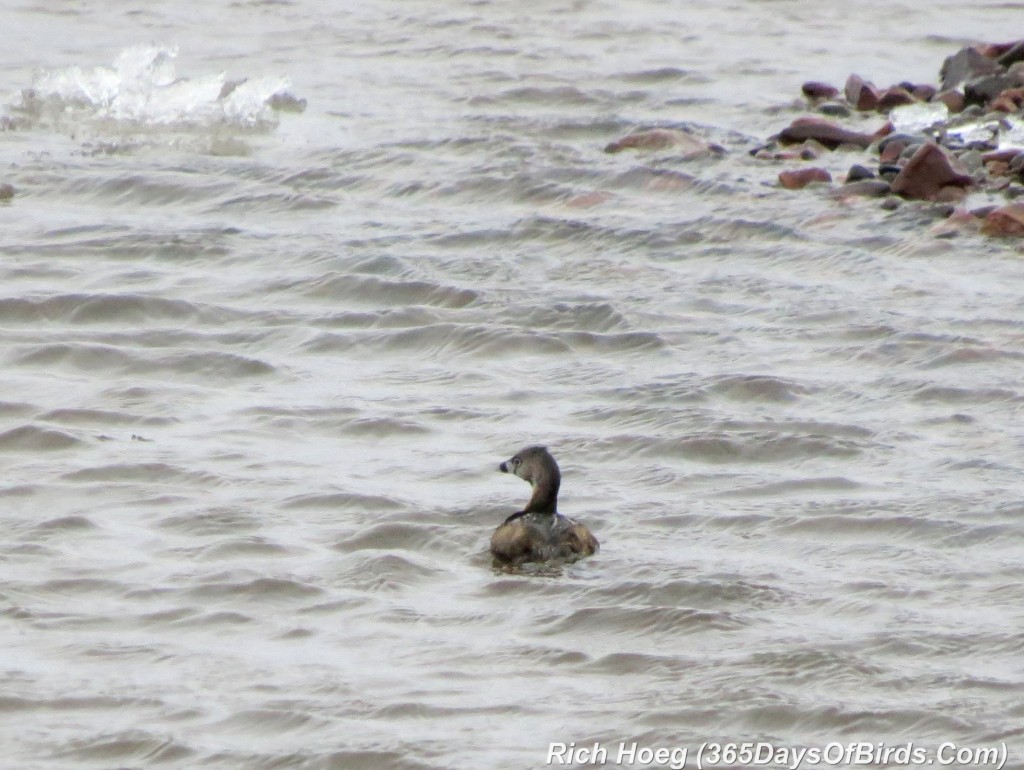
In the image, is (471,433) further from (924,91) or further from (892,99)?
(924,91)

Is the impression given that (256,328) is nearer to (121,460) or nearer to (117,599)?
(121,460)

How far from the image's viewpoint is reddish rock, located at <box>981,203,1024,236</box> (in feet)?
34.1

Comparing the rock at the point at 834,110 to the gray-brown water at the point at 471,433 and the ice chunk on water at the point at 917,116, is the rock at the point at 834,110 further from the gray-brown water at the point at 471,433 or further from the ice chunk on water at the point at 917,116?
the gray-brown water at the point at 471,433

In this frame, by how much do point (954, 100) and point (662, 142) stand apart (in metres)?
2.08

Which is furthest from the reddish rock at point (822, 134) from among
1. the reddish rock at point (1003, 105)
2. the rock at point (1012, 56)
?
the rock at point (1012, 56)

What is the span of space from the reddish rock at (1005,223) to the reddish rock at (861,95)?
132 inches

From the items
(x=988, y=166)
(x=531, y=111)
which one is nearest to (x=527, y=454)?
(x=988, y=166)

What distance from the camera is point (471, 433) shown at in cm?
793

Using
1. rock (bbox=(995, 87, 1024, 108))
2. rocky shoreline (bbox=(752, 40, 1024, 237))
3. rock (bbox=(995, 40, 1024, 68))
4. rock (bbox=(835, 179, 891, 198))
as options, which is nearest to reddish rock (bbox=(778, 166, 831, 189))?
rocky shoreline (bbox=(752, 40, 1024, 237))

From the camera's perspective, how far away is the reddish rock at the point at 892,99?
1359 cm

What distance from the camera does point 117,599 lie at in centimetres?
615

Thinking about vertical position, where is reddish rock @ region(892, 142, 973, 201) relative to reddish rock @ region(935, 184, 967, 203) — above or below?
above

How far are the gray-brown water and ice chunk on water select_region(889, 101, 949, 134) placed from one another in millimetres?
916

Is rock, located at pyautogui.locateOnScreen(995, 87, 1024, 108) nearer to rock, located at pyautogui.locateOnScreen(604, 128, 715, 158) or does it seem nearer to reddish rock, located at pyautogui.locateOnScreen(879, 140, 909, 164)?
reddish rock, located at pyautogui.locateOnScreen(879, 140, 909, 164)
